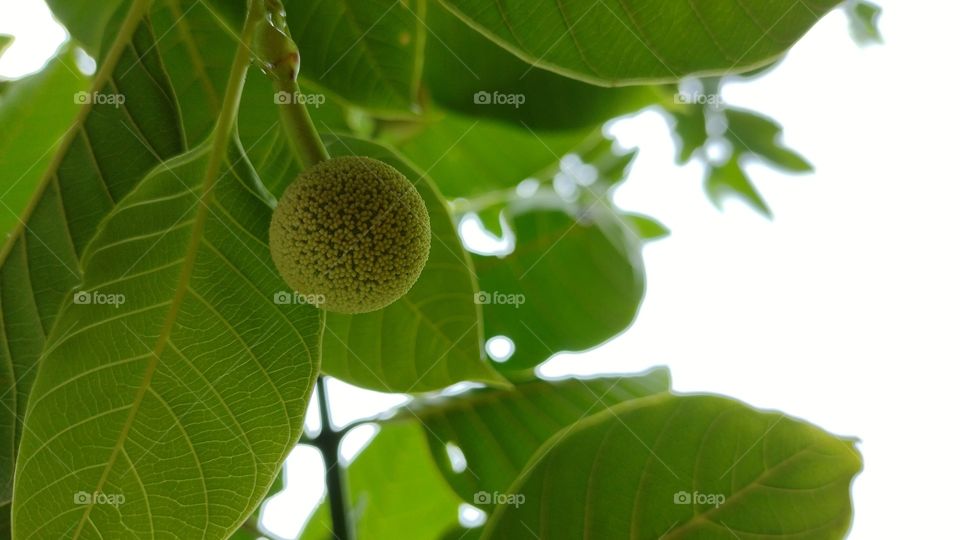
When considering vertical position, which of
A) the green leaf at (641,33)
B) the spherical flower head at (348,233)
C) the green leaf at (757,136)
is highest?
the green leaf at (757,136)

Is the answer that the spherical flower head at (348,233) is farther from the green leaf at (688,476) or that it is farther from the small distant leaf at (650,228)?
the small distant leaf at (650,228)

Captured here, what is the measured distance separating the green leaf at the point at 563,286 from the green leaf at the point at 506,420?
5 cm

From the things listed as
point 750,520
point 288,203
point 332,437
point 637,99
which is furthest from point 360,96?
point 750,520

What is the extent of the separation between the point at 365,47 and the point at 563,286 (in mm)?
446

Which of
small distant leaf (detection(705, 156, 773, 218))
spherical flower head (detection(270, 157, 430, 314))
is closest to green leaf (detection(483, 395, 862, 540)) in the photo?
spherical flower head (detection(270, 157, 430, 314))

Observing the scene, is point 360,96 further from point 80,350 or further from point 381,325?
point 80,350

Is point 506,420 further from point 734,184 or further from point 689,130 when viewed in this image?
point 734,184

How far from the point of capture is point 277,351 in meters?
0.72

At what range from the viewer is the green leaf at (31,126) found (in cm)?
90

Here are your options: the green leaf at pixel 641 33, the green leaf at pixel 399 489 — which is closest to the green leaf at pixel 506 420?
the green leaf at pixel 399 489

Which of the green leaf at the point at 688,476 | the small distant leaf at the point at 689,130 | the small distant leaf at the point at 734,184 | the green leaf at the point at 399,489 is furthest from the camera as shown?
the small distant leaf at the point at 734,184

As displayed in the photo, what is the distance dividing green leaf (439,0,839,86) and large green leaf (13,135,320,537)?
0.27m

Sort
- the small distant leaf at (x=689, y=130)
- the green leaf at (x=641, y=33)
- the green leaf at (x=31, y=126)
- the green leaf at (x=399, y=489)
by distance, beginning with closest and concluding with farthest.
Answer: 1. the green leaf at (x=641, y=33)
2. the green leaf at (x=31, y=126)
3. the green leaf at (x=399, y=489)
4. the small distant leaf at (x=689, y=130)

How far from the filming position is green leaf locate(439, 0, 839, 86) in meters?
0.61
